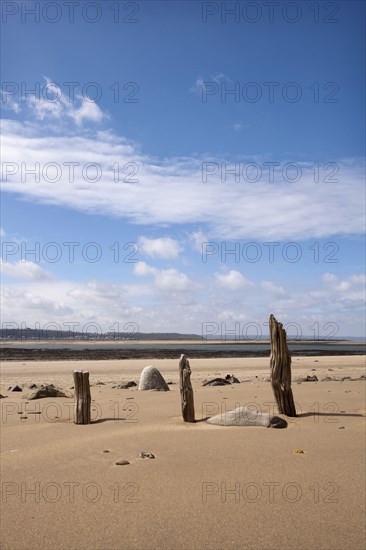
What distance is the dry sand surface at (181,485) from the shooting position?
169 inches

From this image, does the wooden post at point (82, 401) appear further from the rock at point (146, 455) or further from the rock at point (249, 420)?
the rock at point (146, 455)

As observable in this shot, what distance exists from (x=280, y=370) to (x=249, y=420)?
1845 millimetres

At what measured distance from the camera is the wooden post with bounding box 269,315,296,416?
9734 mm

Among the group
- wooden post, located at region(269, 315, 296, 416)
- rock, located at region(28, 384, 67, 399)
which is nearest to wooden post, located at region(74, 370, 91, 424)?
wooden post, located at region(269, 315, 296, 416)

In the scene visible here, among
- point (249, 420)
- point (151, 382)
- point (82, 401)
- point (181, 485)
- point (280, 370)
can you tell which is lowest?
point (151, 382)

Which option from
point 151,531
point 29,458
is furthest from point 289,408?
point 151,531

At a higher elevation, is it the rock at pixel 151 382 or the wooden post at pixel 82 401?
the wooden post at pixel 82 401

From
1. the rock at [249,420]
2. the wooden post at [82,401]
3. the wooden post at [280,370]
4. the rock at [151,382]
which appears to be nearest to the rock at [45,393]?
the rock at [151,382]

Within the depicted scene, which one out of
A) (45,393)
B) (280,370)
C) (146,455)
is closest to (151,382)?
(45,393)

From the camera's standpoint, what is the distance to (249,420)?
8430mm

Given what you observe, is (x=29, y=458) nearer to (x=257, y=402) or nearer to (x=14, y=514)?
(x=14, y=514)

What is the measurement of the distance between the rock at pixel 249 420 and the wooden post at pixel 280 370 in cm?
125

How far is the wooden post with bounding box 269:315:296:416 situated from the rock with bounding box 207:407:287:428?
1251mm

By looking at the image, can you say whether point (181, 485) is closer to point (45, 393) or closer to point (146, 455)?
point (146, 455)
